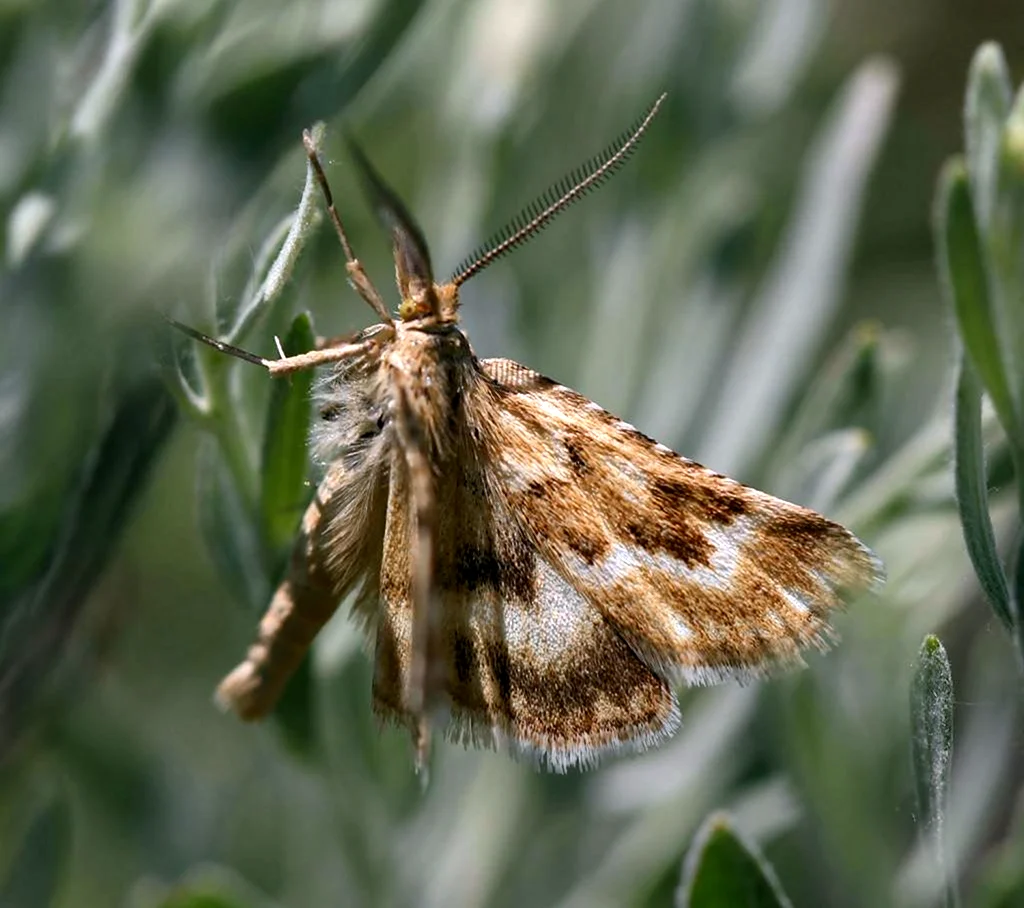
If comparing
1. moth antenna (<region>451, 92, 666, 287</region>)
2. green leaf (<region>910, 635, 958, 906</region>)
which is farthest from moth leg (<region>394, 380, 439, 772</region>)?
green leaf (<region>910, 635, 958, 906</region>)

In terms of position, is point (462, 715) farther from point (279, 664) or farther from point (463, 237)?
point (463, 237)

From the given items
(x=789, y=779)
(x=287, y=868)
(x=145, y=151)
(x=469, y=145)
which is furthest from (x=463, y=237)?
(x=287, y=868)

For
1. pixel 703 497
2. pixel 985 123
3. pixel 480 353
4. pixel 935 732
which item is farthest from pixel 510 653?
pixel 985 123

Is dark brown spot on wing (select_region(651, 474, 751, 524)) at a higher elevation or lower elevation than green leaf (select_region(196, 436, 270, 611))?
higher

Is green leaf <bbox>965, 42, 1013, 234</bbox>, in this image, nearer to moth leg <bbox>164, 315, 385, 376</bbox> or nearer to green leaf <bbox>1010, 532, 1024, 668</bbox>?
green leaf <bbox>1010, 532, 1024, 668</bbox>

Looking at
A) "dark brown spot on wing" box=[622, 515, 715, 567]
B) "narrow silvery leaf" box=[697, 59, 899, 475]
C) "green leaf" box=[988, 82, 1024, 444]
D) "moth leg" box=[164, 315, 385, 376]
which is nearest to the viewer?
"green leaf" box=[988, 82, 1024, 444]

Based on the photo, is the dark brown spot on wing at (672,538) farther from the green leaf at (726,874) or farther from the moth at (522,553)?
Answer: the green leaf at (726,874)

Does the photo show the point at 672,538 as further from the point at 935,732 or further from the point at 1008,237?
the point at 1008,237
